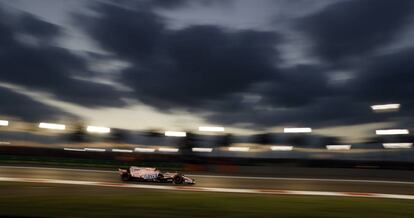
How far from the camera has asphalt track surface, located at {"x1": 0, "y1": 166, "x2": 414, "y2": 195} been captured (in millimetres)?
16734

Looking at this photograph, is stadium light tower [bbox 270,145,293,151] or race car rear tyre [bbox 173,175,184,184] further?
stadium light tower [bbox 270,145,293,151]

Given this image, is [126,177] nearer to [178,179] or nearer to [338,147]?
[178,179]

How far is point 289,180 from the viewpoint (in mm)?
20828

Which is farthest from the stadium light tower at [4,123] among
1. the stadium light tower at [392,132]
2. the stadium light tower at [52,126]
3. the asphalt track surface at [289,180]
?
the stadium light tower at [392,132]

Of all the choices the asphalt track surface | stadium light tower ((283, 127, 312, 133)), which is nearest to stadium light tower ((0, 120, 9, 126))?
the asphalt track surface

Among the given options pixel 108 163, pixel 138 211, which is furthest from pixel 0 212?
pixel 108 163

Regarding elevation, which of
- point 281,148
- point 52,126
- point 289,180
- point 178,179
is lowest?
point 289,180

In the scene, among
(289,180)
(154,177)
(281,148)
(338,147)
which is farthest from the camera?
(281,148)

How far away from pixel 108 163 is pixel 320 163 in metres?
19.7

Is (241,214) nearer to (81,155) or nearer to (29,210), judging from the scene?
(29,210)

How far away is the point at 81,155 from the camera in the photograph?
48.4 metres

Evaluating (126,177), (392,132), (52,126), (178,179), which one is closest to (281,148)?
(392,132)

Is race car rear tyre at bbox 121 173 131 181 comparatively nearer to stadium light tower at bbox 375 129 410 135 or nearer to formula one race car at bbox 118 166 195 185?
formula one race car at bbox 118 166 195 185

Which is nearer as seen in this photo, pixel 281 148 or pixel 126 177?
pixel 126 177
